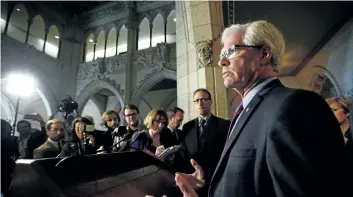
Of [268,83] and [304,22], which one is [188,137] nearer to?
[268,83]

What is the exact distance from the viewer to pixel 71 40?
1299 centimetres

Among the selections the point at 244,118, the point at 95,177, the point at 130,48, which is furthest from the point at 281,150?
the point at 130,48

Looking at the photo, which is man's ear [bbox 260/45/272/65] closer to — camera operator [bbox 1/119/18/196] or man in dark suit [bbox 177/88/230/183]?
man in dark suit [bbox 177/88/230/183]

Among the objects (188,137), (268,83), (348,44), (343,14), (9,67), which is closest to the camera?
(268,83)

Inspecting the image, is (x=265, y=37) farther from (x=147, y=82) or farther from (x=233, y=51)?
(x=147, y=82)

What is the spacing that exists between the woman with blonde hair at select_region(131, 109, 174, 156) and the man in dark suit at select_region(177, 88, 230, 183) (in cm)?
27

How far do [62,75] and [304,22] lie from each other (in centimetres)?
1213

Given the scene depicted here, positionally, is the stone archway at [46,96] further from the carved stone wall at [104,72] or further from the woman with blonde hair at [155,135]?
the woman with blonde hair at [155,135]

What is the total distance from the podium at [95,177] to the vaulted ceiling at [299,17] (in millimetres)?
2933

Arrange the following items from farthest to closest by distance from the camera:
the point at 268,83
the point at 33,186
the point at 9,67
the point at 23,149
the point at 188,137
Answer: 1. the point at 9,67
2. the point at 23,149
3. the point at 188,137
4. the point at 268,83
5. the point at 33,186

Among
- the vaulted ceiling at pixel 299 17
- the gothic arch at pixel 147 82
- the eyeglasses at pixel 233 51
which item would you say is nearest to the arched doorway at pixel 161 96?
the gothic arch at pixel 147 82

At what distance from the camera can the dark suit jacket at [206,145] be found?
6.69 feet

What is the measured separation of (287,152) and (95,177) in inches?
27.6

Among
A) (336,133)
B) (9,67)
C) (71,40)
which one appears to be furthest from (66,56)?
(336,133)
